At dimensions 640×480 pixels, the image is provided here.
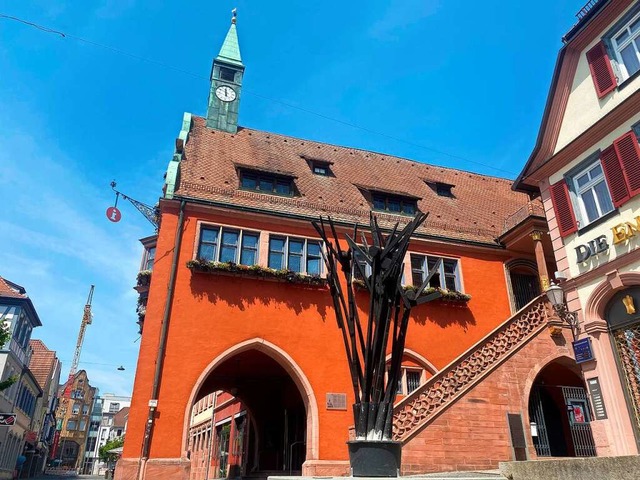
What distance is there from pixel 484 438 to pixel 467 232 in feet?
29.9

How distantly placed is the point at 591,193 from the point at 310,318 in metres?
8.52

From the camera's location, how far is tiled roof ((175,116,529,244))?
57.5ft

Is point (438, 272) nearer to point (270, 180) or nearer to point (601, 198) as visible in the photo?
point (270, 180)

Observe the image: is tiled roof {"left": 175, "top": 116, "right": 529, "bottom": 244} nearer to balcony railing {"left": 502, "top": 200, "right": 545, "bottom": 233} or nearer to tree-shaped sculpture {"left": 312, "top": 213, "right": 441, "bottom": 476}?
balcony railing {"left": 502, "top": 200, "right": 545, "bottom": 233}

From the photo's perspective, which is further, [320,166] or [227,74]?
[227,74]

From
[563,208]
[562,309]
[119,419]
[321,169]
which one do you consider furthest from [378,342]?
[119,419]

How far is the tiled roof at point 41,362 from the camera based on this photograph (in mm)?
51312

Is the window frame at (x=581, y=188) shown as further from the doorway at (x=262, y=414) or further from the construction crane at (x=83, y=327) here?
the construction crane at (x=83, y=327)

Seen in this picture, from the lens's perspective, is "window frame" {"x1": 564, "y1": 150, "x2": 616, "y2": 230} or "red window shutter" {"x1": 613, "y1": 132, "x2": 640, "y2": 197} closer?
"red window shutter" {"x1": 613, "y1": 132, "x2": 640, "y2": 197}

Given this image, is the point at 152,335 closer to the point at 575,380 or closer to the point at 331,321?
the point at 331,321

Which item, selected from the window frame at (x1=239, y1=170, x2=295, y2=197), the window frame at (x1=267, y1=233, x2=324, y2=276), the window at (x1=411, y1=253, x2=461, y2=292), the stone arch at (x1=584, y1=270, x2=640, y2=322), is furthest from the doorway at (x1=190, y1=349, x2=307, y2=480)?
the stone arch at (x1=584, y1=270, x2=640, y2=322)

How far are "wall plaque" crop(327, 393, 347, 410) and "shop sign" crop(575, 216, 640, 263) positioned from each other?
24.7ft

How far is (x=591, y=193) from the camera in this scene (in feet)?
41.3

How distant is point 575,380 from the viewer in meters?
17.1
